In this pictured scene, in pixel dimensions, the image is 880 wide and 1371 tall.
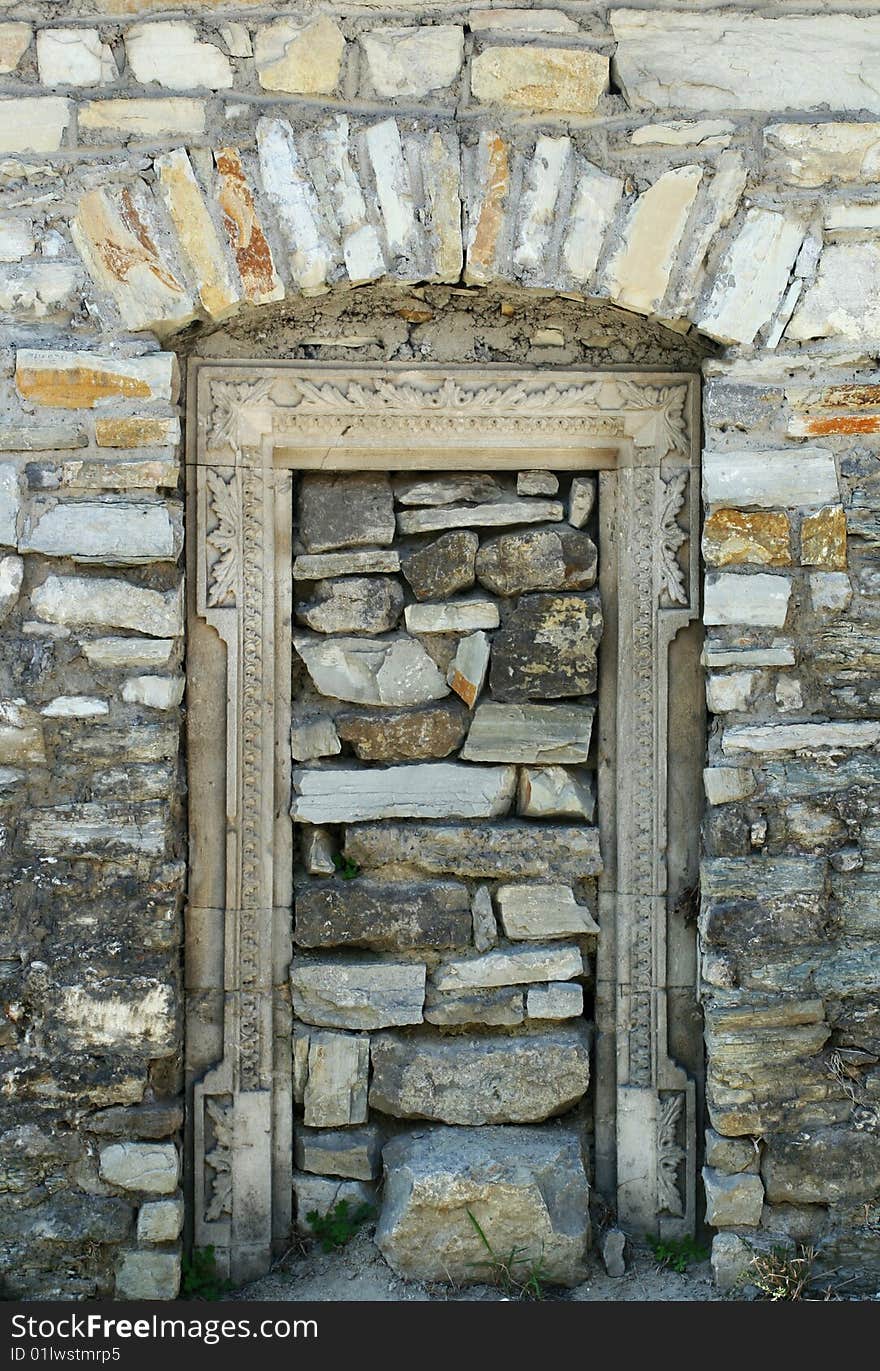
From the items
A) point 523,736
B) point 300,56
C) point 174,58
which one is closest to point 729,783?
point 523,736

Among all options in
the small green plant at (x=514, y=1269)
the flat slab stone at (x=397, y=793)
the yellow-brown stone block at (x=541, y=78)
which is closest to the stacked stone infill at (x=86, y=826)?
the flat slab stone at (x=397, y=793)

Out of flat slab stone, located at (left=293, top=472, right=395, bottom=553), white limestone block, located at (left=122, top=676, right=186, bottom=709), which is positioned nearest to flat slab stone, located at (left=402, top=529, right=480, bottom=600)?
flat slab stone, located at (left=293, top=472, right=395, bottom=553)

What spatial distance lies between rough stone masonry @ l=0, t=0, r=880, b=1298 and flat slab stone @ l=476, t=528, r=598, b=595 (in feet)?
1.48

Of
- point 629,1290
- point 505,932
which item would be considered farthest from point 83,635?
point 629,1290

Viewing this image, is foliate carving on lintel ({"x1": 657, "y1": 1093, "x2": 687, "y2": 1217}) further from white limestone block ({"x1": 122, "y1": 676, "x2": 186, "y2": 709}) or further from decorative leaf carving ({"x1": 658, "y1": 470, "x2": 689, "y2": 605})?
white limestone block ({"x1": 122, "y1": 676, "x2": 186, "y2": 709})

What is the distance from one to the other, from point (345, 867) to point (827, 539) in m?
1.61

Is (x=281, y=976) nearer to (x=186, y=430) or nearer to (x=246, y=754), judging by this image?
(x=246, y=754)

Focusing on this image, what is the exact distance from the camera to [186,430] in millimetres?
3541

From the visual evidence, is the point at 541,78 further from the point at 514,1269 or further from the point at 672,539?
the point at 514,1269

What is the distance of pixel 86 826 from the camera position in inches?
129

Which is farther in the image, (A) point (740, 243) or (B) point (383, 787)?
(B) point (383, 787)

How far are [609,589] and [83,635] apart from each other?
1480mm

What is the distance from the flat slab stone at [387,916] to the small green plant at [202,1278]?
890 millimetres

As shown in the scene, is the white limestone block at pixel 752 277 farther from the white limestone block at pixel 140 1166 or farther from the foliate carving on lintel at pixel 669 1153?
the white limestone block at pixel 140 1166
